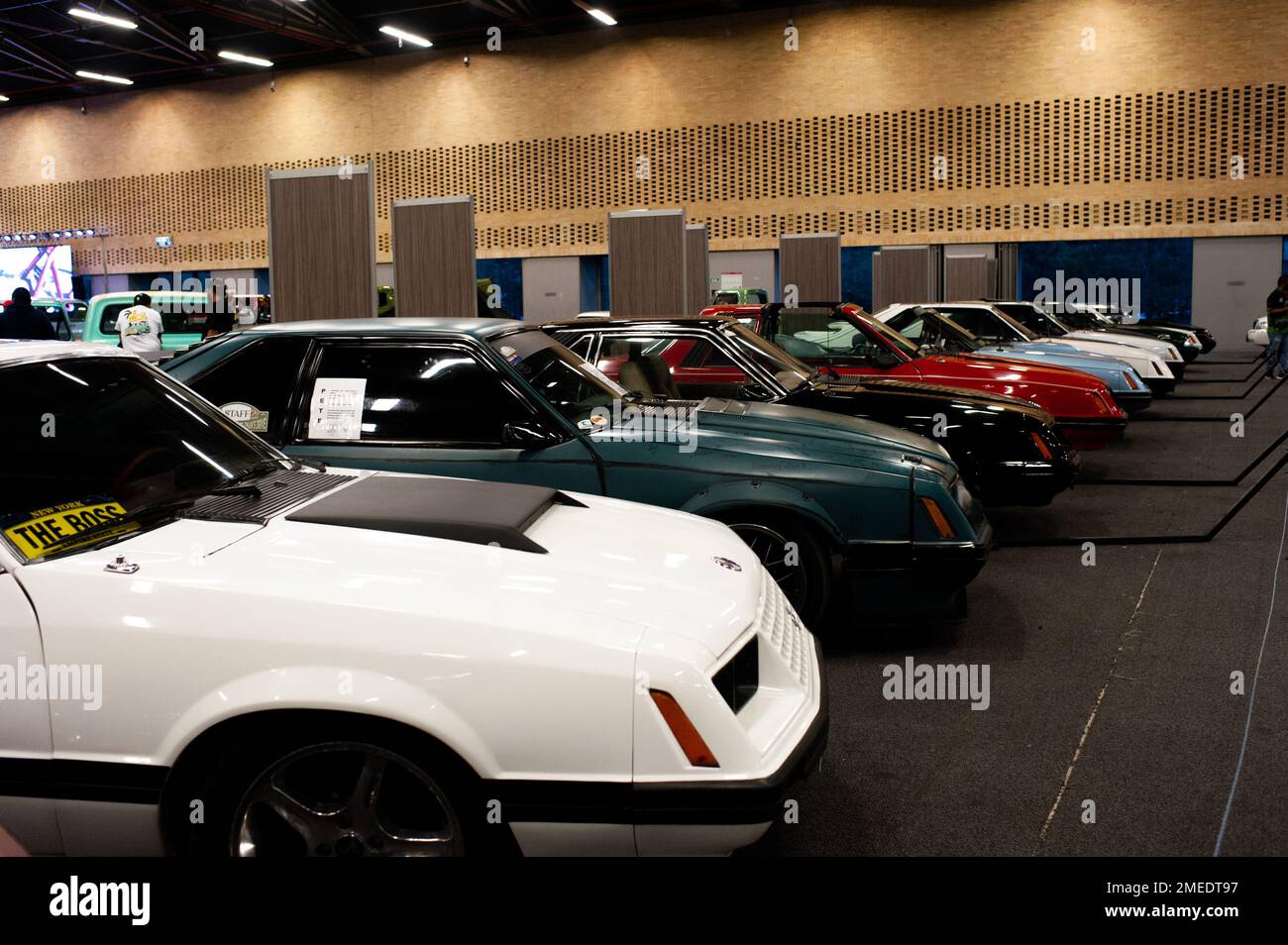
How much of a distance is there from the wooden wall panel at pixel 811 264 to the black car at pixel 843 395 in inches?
562

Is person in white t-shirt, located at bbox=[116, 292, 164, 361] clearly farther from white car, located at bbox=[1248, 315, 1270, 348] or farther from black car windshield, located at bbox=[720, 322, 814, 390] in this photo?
white car, located at bbox=[1248, 315, 1270, 348]

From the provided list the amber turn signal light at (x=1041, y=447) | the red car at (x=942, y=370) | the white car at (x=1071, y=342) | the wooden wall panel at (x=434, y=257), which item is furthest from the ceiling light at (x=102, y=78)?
the amber turn signal light at (x=1041, y=447)

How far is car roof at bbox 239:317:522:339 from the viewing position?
4961 mm

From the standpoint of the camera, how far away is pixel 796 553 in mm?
4871

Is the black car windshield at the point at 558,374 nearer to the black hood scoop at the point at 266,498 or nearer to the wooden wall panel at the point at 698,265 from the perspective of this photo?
the black hood scoop at the point at 266,498

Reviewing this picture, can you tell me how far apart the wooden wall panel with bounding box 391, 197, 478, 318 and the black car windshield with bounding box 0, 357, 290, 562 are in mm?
5825

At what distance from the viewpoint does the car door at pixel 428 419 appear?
15.9ft

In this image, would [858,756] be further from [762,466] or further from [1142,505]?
[1142,505]

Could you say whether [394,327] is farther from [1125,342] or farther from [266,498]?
[1125,342]

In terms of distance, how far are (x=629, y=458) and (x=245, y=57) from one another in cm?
2962

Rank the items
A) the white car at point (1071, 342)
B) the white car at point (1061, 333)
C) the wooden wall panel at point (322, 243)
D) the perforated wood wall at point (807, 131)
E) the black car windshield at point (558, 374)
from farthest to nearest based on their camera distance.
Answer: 1. the perforated wood wall at point (807, 131)
2. the white car at point (1061, 333)
3. the white car at point (1071, 342)
4. the wooden wall panel at point (322, 243)
5. the black car windshield at point (558, 374)

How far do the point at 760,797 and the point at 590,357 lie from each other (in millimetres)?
4948
